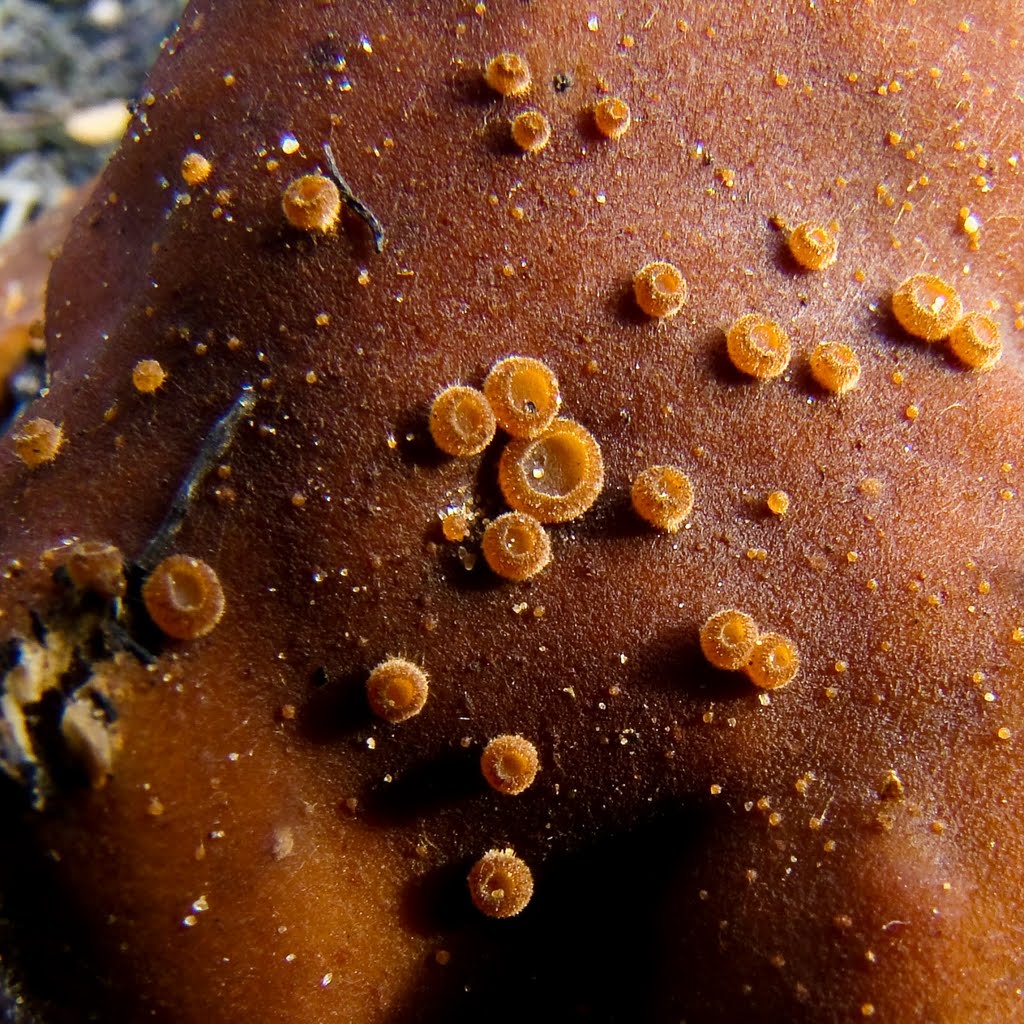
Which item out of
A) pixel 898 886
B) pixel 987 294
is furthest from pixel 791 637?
pixel 987 294

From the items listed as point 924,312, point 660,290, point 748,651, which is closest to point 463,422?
point 660,290

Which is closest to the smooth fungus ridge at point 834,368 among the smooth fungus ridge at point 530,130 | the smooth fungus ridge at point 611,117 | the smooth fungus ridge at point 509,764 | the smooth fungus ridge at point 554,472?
the smooth fungus ridge at point 554,472

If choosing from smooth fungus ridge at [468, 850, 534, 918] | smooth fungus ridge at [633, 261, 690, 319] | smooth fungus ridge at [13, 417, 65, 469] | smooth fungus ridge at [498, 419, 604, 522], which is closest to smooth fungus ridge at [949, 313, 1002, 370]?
smooth fungus ridge at [633, 261, 690, 319]

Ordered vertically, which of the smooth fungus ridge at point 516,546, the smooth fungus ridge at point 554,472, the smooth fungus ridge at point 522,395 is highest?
the smooth fungus ridge at point 522,395

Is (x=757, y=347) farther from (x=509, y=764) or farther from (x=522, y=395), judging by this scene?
(x=509, y=764)

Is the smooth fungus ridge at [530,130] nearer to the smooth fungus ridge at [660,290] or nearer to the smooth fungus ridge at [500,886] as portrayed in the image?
the smooth fungus ridge at [660,290]

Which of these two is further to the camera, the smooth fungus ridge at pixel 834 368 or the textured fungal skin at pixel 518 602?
the smooth fungus ridge at pixel 834 368

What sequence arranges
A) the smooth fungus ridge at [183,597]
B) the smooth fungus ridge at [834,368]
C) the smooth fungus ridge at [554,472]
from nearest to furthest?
the smooth fungus ridge at [183,597] → the smooth fungus ridge at [554,472] → the smooth fungus ridge at [834,368]
